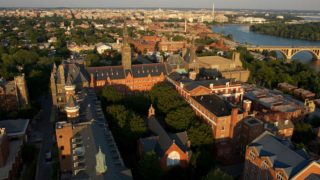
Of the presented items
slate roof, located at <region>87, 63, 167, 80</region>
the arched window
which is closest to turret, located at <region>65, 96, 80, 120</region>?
the arched window

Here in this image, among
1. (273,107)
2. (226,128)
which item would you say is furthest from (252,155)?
(273,107)

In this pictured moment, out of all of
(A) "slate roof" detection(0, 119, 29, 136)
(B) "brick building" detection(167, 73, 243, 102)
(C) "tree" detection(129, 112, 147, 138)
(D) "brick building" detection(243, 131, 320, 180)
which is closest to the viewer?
(D) "brick building" detection(243, 131, 320, 180)

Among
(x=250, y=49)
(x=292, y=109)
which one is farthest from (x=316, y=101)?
(x=250, y=49)

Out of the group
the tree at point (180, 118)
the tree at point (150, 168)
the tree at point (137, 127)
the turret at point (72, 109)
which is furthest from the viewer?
the tree at point (180, 118)

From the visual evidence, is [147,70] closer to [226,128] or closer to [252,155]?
[226,128]

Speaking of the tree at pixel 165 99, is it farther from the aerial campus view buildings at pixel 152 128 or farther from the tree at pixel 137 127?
the tree at pixel 137 127

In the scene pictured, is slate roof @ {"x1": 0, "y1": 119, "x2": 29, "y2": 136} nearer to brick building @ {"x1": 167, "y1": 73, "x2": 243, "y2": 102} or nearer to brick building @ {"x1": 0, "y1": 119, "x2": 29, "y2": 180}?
brick building @ {"x1": 0, "y1": 119, "x2": 29, "y2": 180}

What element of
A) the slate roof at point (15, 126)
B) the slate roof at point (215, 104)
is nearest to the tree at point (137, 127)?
the slate roof at point (215, 104)
